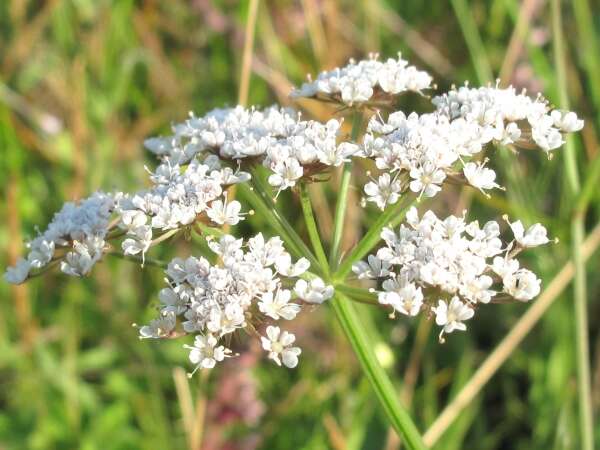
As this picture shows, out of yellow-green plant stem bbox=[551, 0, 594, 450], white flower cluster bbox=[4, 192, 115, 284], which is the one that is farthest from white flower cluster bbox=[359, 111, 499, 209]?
white flower cluster bbox=[4, 192, 115, 284]

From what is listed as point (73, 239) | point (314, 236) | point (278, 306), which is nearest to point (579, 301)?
point (314, 236)

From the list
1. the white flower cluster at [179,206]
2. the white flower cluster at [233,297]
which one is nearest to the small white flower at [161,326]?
the white flower cluster at [233,297]

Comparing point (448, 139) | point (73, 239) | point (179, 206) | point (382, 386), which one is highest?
point (73, 239)

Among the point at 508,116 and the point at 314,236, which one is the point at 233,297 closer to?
the point at 314,236

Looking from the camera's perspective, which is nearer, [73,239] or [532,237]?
[532,237]

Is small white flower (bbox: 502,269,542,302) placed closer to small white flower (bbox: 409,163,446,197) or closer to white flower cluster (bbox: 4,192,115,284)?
small white flower (bbox: 409,163,446,197)

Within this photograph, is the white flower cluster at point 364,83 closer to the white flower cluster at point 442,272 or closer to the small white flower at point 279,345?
the white flower cluster at point 442,272

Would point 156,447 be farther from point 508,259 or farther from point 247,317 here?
point 508,259
